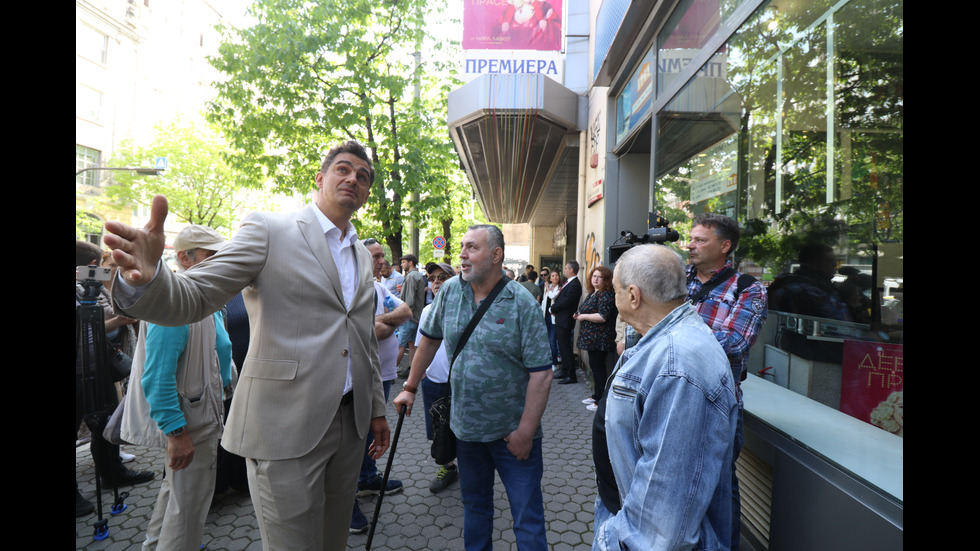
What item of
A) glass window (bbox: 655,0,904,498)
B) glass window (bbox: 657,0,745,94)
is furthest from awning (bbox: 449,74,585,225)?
glass window (bbox: 655,0,904,498)

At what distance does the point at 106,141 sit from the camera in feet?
103

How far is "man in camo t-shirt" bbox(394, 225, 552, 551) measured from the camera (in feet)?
8.13

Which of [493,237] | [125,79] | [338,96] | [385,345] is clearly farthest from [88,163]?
[493,237]

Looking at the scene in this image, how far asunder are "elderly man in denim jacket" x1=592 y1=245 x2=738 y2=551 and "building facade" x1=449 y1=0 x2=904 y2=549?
861 millimetres

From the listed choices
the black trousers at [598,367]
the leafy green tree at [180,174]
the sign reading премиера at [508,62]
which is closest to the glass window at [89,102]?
the leafy green tree at [180,174]

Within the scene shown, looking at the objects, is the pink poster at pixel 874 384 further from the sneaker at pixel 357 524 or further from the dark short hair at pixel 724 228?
the sneaker at pixel 357 524

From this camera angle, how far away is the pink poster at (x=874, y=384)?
2283mm

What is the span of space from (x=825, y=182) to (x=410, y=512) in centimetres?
345

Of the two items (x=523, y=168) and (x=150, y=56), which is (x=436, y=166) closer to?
(x=523, y=168)

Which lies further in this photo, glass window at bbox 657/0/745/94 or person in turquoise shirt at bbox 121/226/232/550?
glass window at bbox 657/0/745/94

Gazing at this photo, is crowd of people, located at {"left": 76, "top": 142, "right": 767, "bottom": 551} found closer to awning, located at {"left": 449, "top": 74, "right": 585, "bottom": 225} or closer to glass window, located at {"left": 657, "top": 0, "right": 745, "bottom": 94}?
glass window, located at {"left": 657, "top": 0, "right": 745, "bottom": 94}

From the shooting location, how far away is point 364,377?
2170 millimetres

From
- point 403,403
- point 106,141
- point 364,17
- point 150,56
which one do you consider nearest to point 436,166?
point 364,17
